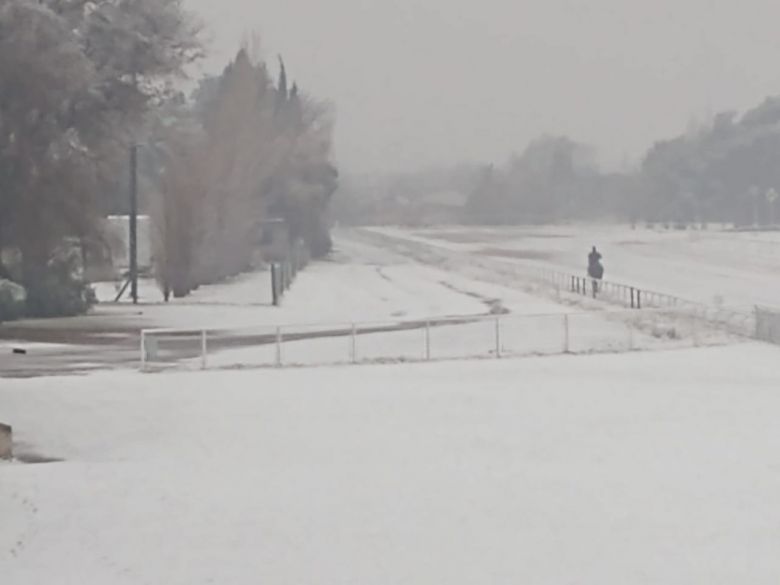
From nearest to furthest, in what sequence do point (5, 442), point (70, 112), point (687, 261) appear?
point (5, 442) < point (70, 112) < point (687, 261)

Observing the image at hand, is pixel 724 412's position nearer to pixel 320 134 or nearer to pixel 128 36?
pixel 128 36

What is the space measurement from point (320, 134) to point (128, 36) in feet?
212

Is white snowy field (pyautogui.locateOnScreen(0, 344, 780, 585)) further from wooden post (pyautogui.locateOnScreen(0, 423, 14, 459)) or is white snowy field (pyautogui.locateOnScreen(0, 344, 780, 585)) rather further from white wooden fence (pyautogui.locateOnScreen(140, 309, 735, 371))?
white wooden fence (pyautogui.locateOnScreen(140, 309, 735, 371))

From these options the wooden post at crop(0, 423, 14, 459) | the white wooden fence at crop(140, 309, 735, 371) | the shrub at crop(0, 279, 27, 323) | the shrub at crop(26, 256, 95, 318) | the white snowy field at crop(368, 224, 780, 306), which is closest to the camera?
the wooden post at crop(0, 423, 14, 459)

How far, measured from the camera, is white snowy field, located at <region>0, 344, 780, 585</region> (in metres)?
14.9

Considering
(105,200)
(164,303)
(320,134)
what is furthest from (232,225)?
(320,134)

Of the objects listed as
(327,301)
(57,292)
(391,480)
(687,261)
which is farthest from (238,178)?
(391,480)

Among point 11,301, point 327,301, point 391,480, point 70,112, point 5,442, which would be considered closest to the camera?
point 391,480

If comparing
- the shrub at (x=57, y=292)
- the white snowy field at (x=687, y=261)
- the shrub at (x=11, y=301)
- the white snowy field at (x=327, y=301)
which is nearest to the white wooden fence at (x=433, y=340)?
the white snowy field at (x=327, y=301)

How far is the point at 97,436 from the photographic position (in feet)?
71.7

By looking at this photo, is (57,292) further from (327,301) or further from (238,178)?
(238,178)

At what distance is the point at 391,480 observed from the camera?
61.0ft

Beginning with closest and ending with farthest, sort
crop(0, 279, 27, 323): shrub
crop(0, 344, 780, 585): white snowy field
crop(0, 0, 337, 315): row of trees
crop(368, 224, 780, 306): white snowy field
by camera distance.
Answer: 1. crop(0, 344, 780, 585): white snowy field
2. crop(0, 0, 337, 315): row of trees
3. crop(0, 279, 27, 323): shrub
4. crop(368, 224, 780, 306): white snowy field

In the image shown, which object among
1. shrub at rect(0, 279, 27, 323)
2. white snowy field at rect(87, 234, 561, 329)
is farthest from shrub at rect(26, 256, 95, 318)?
white snowy field at rect(87, 234, 561, 329)
